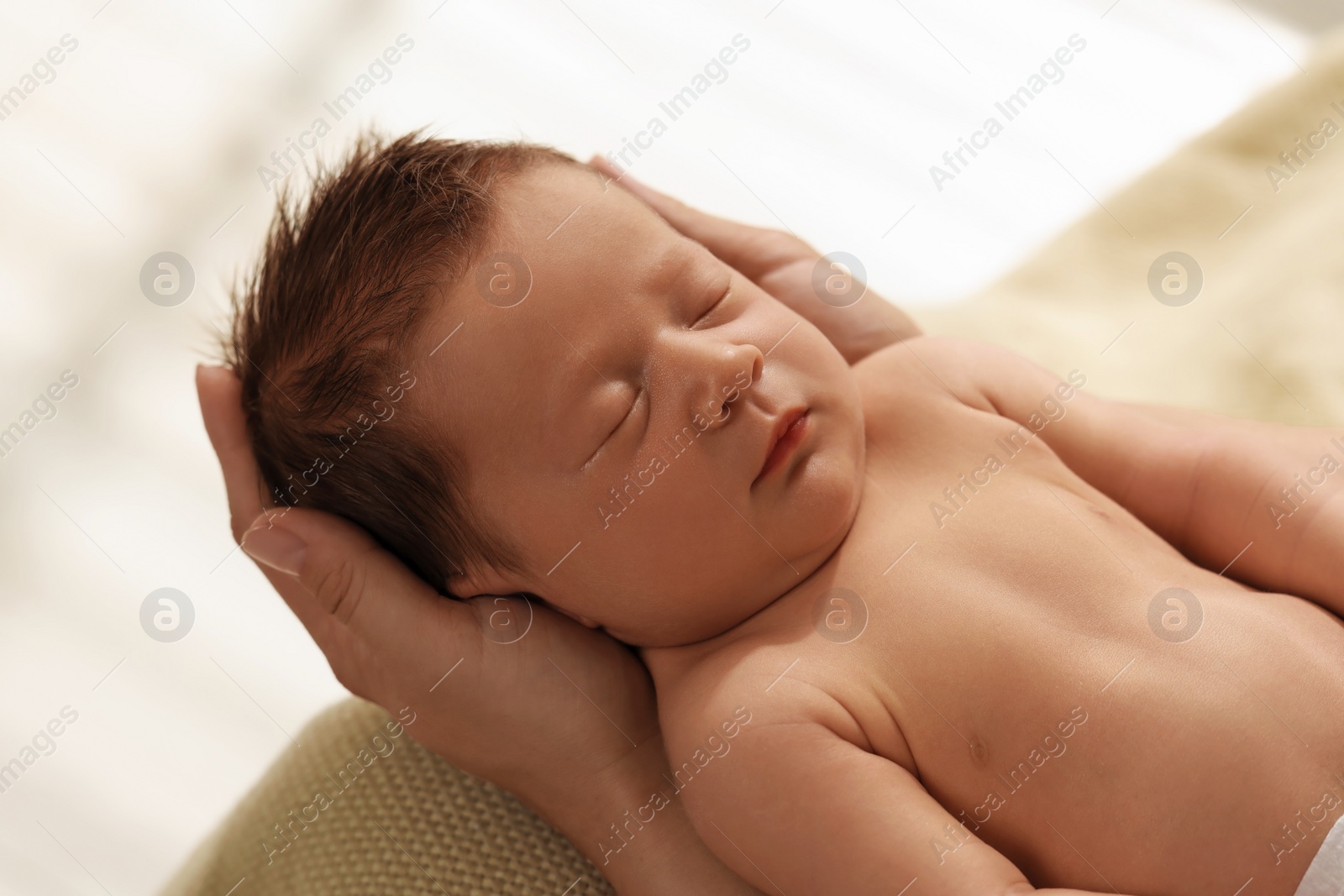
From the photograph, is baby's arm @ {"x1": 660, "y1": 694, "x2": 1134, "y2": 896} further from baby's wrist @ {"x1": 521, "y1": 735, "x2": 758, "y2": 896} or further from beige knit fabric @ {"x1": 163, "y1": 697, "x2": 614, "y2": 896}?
beige knit fabric @ {"x1": 163, "y1": 697, "x2": 614, "y2": 896}

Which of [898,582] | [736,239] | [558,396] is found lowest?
[558,396]

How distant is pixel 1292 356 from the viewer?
1738mm

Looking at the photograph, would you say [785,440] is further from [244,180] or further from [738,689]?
[244,180]

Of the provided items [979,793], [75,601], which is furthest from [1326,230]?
[75,601]

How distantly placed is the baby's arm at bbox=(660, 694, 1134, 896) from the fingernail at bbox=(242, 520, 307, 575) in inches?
23.2

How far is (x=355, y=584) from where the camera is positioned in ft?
4.67

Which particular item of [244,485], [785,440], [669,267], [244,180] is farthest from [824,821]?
[244,180]

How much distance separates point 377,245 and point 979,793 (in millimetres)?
1019

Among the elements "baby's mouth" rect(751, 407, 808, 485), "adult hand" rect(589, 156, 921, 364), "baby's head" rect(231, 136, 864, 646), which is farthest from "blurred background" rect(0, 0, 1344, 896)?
"baby's mouth" rect(751, 407, 808, 485)

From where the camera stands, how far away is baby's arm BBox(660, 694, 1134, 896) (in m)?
1.14

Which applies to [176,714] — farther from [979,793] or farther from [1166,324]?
[1166,324]

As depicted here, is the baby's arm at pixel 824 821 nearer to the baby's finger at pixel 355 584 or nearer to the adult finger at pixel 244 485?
the baby's finger at pixel 355 584

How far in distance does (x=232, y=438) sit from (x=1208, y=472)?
4.51ft

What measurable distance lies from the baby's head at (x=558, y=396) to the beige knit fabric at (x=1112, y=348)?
0.35 metres
